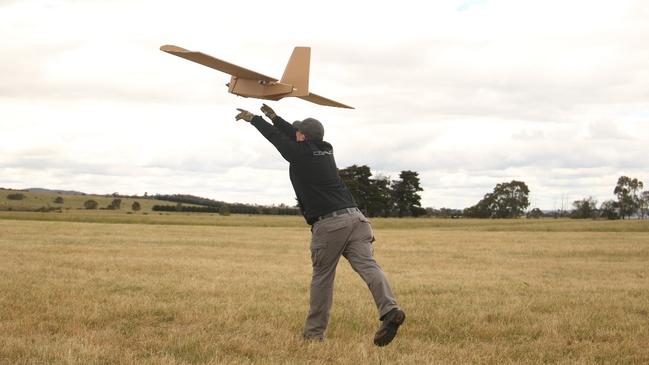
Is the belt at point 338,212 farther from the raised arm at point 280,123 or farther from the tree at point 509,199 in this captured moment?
the tree at point 509,199

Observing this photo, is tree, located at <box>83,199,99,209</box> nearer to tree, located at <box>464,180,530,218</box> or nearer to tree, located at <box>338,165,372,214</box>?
tree, located at <box>338,165,372,214</box>

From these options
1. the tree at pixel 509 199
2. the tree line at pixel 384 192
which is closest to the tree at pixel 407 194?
the tree line at pixel 384 192

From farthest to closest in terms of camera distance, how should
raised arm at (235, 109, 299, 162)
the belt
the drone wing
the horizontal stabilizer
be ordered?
1. the horizontal stabilizer
2. the belt
3. raised arm at (235, 109, 299, 162)
4. the drone wing

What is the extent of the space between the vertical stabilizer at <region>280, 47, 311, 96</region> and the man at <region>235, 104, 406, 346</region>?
49 cm

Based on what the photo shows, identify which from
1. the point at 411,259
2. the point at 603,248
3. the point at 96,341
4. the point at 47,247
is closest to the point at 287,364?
the point at 96,341

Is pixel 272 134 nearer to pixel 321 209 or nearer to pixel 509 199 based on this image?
pixel 321 209

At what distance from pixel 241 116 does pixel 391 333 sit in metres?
2.62

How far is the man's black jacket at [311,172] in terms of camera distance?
6762 millimetres

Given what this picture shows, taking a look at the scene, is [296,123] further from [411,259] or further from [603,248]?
[603,248]

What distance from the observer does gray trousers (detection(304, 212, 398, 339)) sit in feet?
21.9

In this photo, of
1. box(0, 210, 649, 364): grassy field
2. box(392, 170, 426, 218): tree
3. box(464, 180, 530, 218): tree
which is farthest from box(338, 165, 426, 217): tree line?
box(0, 210, 649, 364): grassy field

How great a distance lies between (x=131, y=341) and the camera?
6.64 meters

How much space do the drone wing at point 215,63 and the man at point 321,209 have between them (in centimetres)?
40

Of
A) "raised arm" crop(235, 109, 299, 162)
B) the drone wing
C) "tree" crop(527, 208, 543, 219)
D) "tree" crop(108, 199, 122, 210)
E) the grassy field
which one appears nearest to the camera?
the grassy field
